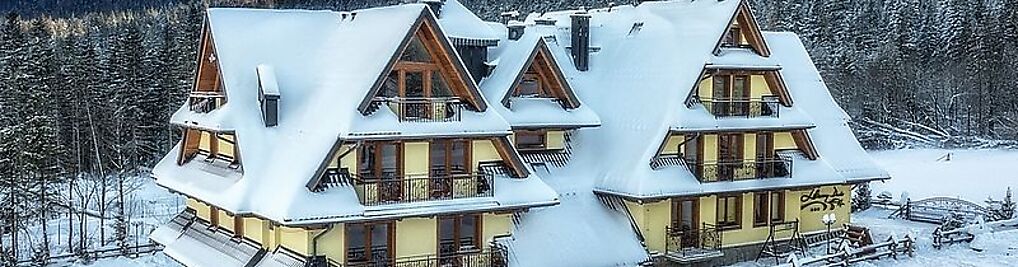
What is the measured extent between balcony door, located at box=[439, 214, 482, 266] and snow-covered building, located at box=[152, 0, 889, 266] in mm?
62

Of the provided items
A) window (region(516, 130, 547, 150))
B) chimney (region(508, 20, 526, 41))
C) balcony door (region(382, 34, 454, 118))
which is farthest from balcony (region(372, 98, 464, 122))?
chimney (region(508, 20, 526, 41))

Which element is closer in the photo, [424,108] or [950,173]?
[424,108]

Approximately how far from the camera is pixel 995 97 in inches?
2712

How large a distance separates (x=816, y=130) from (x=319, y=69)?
16.2m

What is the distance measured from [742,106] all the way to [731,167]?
178 centimetres

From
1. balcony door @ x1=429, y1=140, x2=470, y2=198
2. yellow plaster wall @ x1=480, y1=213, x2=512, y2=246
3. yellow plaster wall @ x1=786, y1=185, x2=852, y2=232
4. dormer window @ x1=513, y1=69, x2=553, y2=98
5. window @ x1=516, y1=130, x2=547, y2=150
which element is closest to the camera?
balcony door @ x1=429, y1=140, x2=470, y2=198

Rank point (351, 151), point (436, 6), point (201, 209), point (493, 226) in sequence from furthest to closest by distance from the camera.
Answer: point (436, 6) < point (201, 209) < point (493, 226) < point (351, 151)

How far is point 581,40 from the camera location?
93.6ft

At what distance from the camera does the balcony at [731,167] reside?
26391 mm

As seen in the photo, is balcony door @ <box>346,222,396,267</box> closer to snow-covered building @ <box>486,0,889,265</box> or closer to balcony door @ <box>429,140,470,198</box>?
Result: balcony door @ <box>429,140,470,198</box>

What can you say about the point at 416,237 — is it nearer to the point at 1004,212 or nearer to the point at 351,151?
the point at 351,151

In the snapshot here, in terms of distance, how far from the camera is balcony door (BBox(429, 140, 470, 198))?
69.8ft

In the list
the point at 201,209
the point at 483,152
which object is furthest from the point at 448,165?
the point at 201,209

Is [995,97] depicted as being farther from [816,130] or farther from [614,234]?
[614,234]
